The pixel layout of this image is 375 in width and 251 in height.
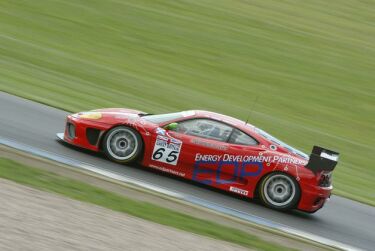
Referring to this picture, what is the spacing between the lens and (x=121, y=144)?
1103cm

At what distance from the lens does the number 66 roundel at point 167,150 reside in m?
10.9

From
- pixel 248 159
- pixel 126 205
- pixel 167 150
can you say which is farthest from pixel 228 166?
pixel 126 205

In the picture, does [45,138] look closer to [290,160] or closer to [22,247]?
[290,160]

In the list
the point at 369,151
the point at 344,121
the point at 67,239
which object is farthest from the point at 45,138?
the point at 344,121

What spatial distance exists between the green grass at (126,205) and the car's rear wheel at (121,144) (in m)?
1.60

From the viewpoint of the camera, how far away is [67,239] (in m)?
6.64

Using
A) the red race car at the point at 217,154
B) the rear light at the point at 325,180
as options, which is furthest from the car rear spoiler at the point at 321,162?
the rear light at the point at 325,180

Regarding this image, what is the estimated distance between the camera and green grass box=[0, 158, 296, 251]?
8.43 m

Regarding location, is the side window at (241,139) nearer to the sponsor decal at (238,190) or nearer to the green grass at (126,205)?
the sponsor decal at (238,190)

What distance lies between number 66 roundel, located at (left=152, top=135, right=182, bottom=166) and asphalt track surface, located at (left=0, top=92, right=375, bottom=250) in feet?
0.96

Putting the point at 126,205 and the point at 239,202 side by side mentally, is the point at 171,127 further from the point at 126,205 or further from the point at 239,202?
the point at 126,205

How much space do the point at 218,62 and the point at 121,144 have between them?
10.4 meters

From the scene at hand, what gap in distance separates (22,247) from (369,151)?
12.0 metres

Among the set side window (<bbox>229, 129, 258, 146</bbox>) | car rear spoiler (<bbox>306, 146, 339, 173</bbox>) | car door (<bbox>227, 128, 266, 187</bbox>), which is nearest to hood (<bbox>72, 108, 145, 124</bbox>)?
side window (<bbox>229, 129, 258, 146</bbox>)
